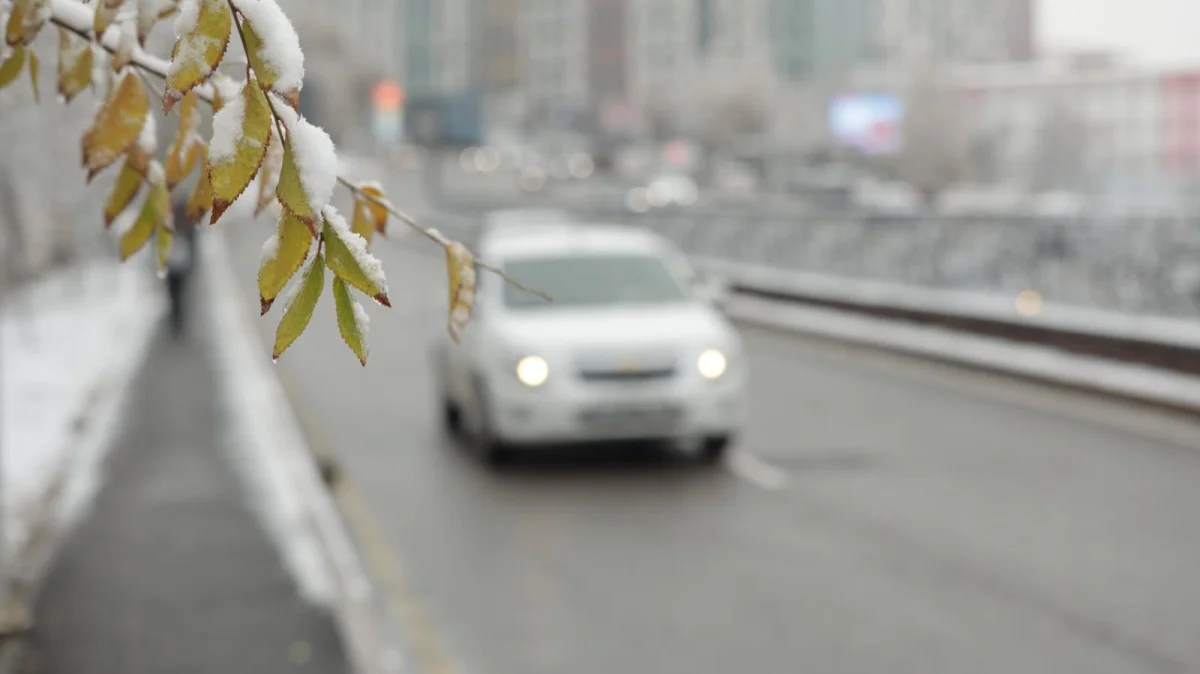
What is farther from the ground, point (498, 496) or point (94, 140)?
point (94, 140)

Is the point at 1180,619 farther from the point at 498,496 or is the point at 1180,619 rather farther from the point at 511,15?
the point at 511,15

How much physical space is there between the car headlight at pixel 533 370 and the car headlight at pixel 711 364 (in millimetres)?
1046

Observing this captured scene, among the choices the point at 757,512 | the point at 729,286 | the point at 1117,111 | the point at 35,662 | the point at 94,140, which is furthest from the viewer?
the point at 1117,111

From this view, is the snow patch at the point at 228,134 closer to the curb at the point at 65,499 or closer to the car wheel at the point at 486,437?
the curb at the point at 65,499

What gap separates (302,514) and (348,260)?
729 centimetres

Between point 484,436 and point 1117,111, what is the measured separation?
493 ft

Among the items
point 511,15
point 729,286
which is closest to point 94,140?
point 729,286

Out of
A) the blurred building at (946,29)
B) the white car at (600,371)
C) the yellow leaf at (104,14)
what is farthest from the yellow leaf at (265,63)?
the blurred building at (946,29)

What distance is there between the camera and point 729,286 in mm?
27281

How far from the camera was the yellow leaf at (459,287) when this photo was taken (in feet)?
9.87

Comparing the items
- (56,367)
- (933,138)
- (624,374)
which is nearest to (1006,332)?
(624,374)

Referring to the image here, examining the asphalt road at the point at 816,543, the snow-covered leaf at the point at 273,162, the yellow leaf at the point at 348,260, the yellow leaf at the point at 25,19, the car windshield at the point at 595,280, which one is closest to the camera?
the yellow leaf at the point at 348,260

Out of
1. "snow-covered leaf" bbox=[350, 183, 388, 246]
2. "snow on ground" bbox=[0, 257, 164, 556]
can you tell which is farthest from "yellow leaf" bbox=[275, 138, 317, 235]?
"snow on ground" bbox=[0, 257, 164, 556]

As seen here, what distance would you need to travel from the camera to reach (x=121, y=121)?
2.85 m
